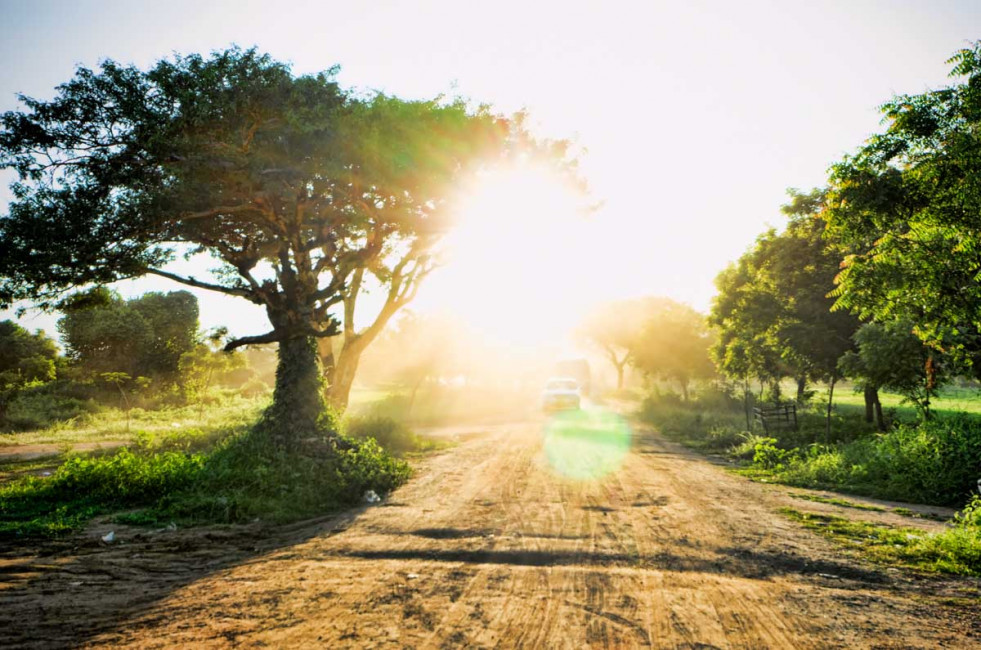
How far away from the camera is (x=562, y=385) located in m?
29.1

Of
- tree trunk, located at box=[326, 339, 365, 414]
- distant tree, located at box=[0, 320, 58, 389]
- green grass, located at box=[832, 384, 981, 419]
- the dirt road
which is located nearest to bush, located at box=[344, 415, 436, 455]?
tree trunk, located at box=[326, 339, 365, 414]

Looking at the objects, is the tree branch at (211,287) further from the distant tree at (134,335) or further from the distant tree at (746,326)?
the distant tree at (134,335)

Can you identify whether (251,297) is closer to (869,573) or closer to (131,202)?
(131,202)

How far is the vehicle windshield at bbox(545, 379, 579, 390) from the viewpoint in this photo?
94.0 feet

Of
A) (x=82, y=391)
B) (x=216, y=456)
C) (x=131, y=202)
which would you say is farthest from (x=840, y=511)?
(x=82, y=391)

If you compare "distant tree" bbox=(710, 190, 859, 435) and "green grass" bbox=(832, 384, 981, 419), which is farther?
"green grass" bbox=(832, 384, 981, 419)

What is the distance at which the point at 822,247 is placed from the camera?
1655 cm

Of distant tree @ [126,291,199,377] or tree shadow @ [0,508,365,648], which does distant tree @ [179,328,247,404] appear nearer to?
distant tree @ [126,291,199,377]

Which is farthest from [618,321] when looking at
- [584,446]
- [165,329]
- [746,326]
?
[165,329]

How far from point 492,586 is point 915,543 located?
231 inches

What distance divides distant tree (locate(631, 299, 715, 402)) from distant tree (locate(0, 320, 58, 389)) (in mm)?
38413

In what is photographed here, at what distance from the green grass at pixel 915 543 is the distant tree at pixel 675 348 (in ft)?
90.3

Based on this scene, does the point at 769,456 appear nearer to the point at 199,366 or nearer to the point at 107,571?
the point at 107,571

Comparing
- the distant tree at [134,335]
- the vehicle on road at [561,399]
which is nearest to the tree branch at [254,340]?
the vehicle on road at [561,399]
